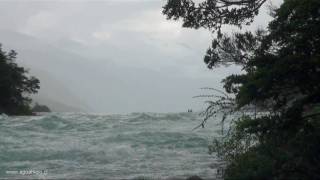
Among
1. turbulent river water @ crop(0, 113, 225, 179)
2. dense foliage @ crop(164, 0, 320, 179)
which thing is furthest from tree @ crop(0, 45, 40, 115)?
dense foliage @ crop(164, 0, 320, 179)

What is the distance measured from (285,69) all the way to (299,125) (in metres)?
1.20

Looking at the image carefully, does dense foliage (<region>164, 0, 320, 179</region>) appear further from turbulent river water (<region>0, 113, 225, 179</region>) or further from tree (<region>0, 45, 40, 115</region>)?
tree (<region>0, 45, 40, 115</region>)

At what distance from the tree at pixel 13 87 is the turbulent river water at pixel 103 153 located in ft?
66.6

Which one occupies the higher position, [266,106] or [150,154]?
[266,106]

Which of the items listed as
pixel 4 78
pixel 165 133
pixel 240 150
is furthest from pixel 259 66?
pixel 4 78

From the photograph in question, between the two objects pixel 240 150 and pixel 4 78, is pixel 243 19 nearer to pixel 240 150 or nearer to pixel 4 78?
pixel 240 150

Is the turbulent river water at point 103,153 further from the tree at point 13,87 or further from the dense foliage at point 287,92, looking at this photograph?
the tree at point 13,87

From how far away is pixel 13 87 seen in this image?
51.6m

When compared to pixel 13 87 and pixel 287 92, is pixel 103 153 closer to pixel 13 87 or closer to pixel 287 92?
pixel 287 92

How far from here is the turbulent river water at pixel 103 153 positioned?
1584 centimetres

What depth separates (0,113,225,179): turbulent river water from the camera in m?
15.8

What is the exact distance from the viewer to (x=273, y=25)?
10773mm

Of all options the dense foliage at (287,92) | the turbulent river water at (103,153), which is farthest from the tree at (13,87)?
the dense foliage at (287,92)

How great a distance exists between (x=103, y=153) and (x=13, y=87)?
33.5 meters
